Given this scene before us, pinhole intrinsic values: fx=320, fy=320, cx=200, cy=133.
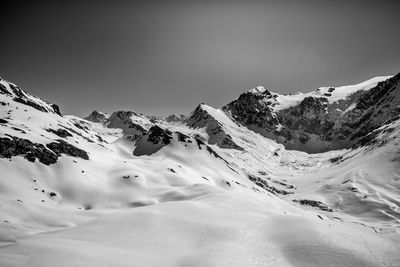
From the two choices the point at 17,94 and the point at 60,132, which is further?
the point at 17,94

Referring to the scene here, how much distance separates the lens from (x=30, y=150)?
104 metres

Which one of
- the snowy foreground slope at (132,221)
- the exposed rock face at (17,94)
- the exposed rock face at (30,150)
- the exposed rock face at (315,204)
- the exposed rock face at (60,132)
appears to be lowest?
the snowy foreground slope at (132,221)

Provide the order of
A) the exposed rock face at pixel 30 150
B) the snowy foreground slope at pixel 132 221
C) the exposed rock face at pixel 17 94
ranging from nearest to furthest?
1. the snowy foreground slope at pixel 132 221
2. the exposed rock face at pixel 30 150
3. the exposed rock face at pixel 17 94

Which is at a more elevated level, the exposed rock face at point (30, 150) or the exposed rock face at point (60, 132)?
the exposed rock face at point (60, 132)

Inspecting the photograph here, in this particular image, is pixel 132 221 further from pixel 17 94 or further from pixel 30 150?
pixel 17 94

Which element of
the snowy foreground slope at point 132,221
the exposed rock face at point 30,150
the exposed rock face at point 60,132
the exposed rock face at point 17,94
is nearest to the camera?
the snowy foreground slope at point 132,221

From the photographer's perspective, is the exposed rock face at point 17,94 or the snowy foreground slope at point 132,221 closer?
the snowy foreground slope at point 132,221

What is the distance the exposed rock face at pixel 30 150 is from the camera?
98.6 m

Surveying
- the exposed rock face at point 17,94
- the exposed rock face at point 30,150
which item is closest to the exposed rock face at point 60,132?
the exposed rock face at point 30,150

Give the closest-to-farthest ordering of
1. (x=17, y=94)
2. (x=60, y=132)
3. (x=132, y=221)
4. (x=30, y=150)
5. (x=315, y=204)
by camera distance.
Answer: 1. (x=132, y=221)
2. (x=30, y=150)
3. (x=60, y=132)
4. (x=17, y=94)
5. (x=315, y=204)

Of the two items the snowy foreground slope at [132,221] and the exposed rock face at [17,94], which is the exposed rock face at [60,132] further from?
the exposed rock face at [17,94]

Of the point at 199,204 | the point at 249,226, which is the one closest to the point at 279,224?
the point at 249,226

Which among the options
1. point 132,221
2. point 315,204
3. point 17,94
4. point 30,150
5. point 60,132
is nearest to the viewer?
point 132,221

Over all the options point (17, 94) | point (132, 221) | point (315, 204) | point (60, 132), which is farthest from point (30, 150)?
point (315, 204)
